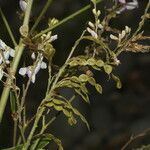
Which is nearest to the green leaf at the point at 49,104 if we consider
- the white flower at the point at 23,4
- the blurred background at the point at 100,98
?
the white flower at the point at 23,4

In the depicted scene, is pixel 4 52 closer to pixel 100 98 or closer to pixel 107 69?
pixel 107 69

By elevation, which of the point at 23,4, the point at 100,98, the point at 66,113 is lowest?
the point at 100,98

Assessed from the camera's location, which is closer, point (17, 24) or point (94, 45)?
point (94, 45)

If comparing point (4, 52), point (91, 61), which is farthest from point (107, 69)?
point (4, 52)

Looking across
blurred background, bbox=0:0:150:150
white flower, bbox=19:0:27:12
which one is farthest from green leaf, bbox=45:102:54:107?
blurred background, bbox=0:0:150:150

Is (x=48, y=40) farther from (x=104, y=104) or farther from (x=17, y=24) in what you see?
(x=104, y=104)

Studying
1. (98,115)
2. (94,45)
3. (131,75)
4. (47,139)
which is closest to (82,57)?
(94,45)

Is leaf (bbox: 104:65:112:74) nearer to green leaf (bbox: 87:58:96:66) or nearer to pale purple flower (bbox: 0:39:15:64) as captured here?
green leaf (bbox: 87:58:96:66)

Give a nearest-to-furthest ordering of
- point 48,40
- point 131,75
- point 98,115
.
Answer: point 48,40
point 98,115
point 131,75
